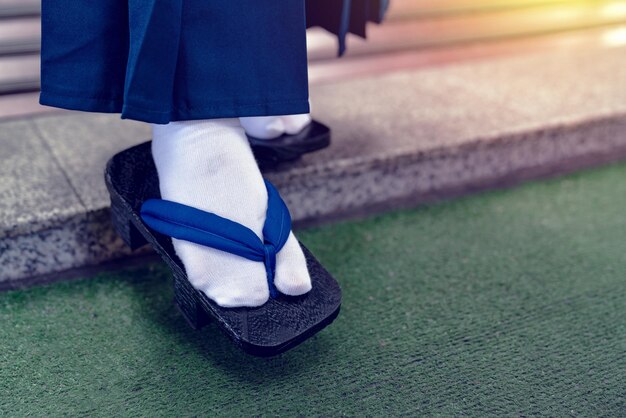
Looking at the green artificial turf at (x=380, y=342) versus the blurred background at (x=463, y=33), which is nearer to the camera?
the green artificial turf at (x=380, y=342)

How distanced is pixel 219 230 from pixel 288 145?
0.91 ft

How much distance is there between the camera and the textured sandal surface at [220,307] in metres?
0.72

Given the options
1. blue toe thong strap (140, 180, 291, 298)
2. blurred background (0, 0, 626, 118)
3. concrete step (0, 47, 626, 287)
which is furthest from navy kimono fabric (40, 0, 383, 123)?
blurred background (0, 0, 626, 118)

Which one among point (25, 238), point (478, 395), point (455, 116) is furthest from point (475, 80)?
point (25, 238)

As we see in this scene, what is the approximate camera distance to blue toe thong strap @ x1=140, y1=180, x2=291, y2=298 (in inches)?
29.3

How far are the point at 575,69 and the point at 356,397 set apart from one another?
3.93 ft

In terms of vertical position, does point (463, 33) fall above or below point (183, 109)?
below

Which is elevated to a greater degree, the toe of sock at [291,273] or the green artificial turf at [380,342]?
the toe of sock at [291,273]

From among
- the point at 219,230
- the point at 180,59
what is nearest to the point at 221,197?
the point at 219,230

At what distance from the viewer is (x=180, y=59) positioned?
2.47ft

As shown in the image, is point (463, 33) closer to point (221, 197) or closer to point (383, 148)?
point (383, 148)

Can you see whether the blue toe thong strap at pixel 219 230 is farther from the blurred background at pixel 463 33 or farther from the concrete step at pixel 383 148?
the blurred background at pixel 463 33

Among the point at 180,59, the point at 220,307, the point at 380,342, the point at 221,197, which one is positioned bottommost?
the point at 380,342

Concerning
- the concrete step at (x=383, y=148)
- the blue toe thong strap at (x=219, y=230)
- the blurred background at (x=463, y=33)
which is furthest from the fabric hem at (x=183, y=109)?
the blurred background at (x=463, y=33)
